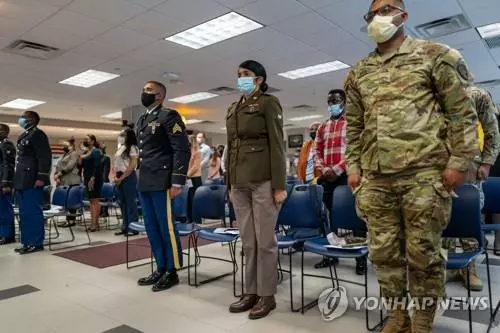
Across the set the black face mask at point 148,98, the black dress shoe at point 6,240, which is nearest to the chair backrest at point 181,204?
the black face mask at point 148,98

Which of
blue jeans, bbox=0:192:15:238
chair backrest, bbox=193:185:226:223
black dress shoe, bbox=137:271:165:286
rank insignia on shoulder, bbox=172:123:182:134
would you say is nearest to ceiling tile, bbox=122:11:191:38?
rank insignia on shoulder, bbox=172:123:182:134

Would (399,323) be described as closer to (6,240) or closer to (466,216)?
(466,216)

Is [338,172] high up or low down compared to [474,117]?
down

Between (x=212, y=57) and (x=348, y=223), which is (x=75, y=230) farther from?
(x=348, y=223)

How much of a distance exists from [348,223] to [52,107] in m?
10.8

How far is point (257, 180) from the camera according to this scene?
2.34 m

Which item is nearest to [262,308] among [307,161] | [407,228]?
[407,228]

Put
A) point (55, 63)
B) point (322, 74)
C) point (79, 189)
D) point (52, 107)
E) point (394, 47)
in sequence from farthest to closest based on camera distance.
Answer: point (52, 107) → point (322, 74) → point (55, 63) → point (79, 189) → point (394, 47)

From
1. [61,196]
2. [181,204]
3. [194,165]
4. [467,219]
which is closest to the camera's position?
[467,219]

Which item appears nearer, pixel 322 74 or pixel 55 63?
pixel 55 63

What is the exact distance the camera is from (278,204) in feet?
7.82

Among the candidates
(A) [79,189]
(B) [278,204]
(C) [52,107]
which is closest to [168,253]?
(B) [278,204]

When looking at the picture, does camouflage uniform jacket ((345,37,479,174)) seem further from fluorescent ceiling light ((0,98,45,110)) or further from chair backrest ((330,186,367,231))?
fluorescent ceiling light ((0,98,45,110))

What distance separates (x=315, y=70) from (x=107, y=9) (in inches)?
173
